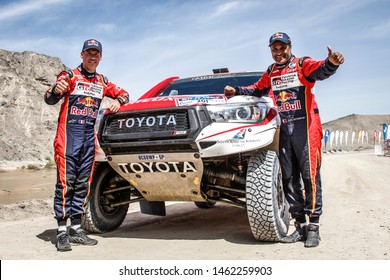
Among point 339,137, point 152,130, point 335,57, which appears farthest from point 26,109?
point 339,137

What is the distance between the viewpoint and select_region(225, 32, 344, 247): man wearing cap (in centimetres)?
443

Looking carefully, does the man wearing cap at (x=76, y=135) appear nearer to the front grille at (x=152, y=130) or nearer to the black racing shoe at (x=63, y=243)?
the black racing shoe at (x=63, y=243)

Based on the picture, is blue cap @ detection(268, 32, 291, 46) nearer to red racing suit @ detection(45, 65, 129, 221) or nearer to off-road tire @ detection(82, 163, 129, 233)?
A: red racing suit @ detection(45, 65, 129, 221)

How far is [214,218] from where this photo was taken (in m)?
6.68

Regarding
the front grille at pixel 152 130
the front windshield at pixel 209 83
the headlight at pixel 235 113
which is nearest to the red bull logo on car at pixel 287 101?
the headlight at pixel 235 113

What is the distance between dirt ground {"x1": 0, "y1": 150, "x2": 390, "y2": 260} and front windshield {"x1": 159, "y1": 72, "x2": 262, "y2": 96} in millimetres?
1837

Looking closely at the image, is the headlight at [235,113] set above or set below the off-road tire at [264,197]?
above

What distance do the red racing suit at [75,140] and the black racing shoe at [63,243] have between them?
0.20 meters

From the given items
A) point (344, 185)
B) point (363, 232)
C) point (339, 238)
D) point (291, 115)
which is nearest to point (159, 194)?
point (291, 115)

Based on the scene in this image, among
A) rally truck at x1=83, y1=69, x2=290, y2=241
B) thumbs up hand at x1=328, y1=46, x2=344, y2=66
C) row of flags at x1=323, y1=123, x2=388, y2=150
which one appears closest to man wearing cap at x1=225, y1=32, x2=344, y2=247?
rally truck at x1=83, y1=69, x2=290, y2=241

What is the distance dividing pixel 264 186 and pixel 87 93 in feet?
7.46
